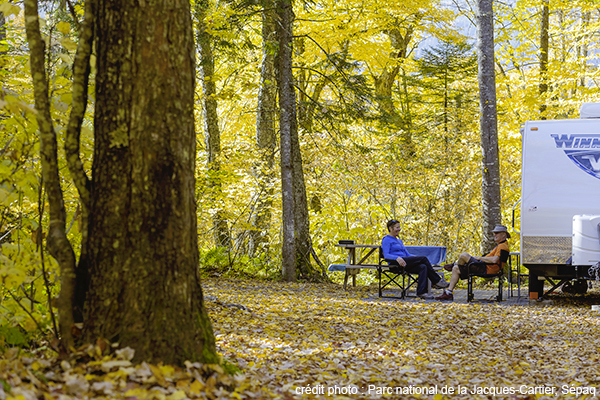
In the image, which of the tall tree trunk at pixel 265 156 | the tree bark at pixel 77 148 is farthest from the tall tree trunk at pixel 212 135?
the tree bark at pixel 77 148

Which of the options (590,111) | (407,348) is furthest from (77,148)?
(590,111)

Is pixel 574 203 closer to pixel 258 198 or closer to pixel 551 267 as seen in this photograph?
pixel 551 267

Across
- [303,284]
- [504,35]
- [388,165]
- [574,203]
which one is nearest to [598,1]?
[504,35]

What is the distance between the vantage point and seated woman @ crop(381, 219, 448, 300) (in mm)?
8359

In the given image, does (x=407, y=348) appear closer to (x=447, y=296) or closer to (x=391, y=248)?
(x=447, y=296)

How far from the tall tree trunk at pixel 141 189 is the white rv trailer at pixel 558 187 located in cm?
591

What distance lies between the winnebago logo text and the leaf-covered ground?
184 cm

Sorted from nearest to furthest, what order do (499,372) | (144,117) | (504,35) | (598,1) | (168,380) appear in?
(168,380) < (144,117) < (499,372) < (598,1) < (504,35)

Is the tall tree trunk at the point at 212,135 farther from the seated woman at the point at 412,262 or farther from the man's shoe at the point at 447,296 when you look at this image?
the man's shoe at the point at 447,296

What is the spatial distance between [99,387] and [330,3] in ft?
40.8

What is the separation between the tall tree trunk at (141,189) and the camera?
2896 mm

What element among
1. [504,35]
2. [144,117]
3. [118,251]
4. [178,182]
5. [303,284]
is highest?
[504,35]

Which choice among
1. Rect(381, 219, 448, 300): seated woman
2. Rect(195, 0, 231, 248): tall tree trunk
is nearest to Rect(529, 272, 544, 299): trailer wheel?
Rect(381, 219, 448, 300): seated woman

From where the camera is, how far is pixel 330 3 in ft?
44.7
